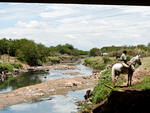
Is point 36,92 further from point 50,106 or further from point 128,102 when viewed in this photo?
point 128,102

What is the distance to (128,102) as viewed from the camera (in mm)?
17359

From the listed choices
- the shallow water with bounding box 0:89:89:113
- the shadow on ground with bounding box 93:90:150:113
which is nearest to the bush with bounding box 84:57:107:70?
the shallow water with bounding box 0:89:89:113

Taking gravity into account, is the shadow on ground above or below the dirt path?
above

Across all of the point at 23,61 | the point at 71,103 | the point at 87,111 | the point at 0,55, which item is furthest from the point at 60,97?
the point at 0,55

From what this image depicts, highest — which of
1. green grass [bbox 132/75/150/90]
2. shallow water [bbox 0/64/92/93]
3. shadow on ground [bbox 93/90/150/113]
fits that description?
green grass [bbox 132/75/150/90]

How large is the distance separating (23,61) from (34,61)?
5052 mm

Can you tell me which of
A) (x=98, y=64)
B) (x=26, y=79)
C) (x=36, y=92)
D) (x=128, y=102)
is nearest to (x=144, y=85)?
(x=128, y=102)

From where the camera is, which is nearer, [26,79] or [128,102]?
[128,102]

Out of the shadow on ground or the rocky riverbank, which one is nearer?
the shadow on ground

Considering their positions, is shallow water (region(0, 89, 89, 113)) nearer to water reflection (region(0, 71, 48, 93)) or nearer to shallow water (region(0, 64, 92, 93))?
shallow water (region(0, 64, 92, 93))

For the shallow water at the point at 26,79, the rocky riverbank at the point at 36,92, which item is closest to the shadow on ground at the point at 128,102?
the rocky riverbank at the point at 36,92

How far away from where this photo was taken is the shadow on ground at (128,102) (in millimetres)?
15616

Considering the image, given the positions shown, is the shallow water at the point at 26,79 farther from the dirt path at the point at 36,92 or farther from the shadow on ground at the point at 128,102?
the shadow on ground at the point at 128,102

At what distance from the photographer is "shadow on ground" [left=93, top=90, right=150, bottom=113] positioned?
1562 centimetres
